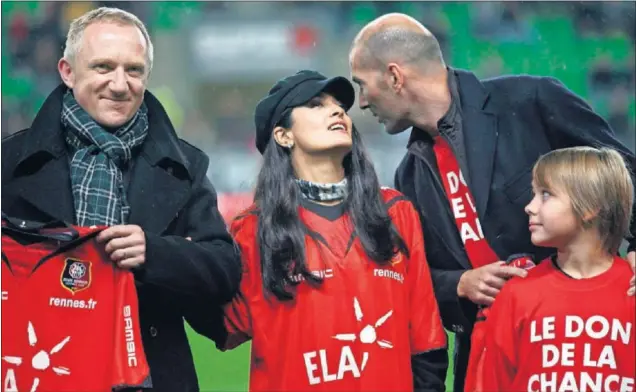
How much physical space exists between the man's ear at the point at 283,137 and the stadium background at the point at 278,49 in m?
11.9

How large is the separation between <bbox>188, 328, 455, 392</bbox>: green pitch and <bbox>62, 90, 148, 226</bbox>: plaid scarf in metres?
3.89

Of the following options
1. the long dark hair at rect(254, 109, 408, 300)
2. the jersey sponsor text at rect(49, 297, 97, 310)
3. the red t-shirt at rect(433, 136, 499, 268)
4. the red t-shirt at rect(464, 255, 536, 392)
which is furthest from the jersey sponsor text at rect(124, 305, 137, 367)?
the red t-shirt at rect(433, 136, 499, 268)

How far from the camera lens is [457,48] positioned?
17328 millimetres

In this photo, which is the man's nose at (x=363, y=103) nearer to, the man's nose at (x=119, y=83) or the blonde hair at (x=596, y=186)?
the blonde hair at (x=596, y=186)

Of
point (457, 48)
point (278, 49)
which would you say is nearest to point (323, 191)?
point (457, 48)

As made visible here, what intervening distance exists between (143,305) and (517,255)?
43.8 inches

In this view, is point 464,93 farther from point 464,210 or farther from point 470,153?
point 464,210

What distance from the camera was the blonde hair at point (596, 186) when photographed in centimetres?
340

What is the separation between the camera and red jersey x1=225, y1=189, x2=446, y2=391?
3.39m

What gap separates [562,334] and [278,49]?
49.6 ft

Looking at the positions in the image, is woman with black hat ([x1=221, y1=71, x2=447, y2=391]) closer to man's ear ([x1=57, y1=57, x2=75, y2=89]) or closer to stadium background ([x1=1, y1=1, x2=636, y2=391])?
man's ear ([x1=57, y1=57, x2=75, y2=89])

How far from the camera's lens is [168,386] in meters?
3.44

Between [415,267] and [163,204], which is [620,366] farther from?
[163,204]

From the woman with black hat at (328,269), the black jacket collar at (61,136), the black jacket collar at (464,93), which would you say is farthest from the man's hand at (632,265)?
the black jacket collar at (61,136)
